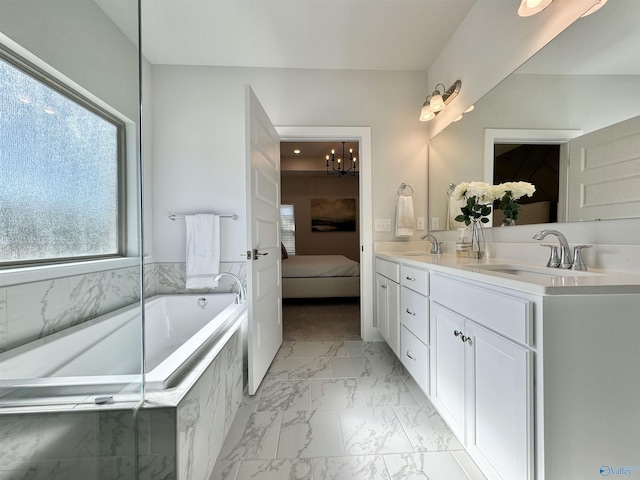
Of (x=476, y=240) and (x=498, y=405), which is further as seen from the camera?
(x=476, y=240)

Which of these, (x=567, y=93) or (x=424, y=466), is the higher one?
(x=567, y=93)

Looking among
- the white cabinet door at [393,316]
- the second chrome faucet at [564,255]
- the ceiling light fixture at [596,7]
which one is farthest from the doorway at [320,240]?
the ceiling light fixture at [596,7]

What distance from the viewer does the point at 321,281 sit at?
365 cm

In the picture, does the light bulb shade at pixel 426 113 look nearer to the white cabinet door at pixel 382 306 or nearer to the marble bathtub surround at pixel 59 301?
the white cabinet door at pixel 382 306

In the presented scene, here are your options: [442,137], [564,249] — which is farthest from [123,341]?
[442,137]

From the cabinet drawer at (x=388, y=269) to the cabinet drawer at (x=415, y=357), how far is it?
0.35m

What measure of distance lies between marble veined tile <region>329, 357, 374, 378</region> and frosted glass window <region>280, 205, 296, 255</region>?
435cm

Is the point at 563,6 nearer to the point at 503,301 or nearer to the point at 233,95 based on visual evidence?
the point at 503,301

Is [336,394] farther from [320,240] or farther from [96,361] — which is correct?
[320,240]

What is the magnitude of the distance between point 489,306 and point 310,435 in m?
1.06

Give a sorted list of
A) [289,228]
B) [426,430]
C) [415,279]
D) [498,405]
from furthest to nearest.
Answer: [289,228], [415,279], [426,430], [498,405]

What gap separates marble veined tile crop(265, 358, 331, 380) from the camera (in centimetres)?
182

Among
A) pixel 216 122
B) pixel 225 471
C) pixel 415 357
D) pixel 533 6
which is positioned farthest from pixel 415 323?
pixel 216 122

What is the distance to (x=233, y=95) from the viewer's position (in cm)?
235
